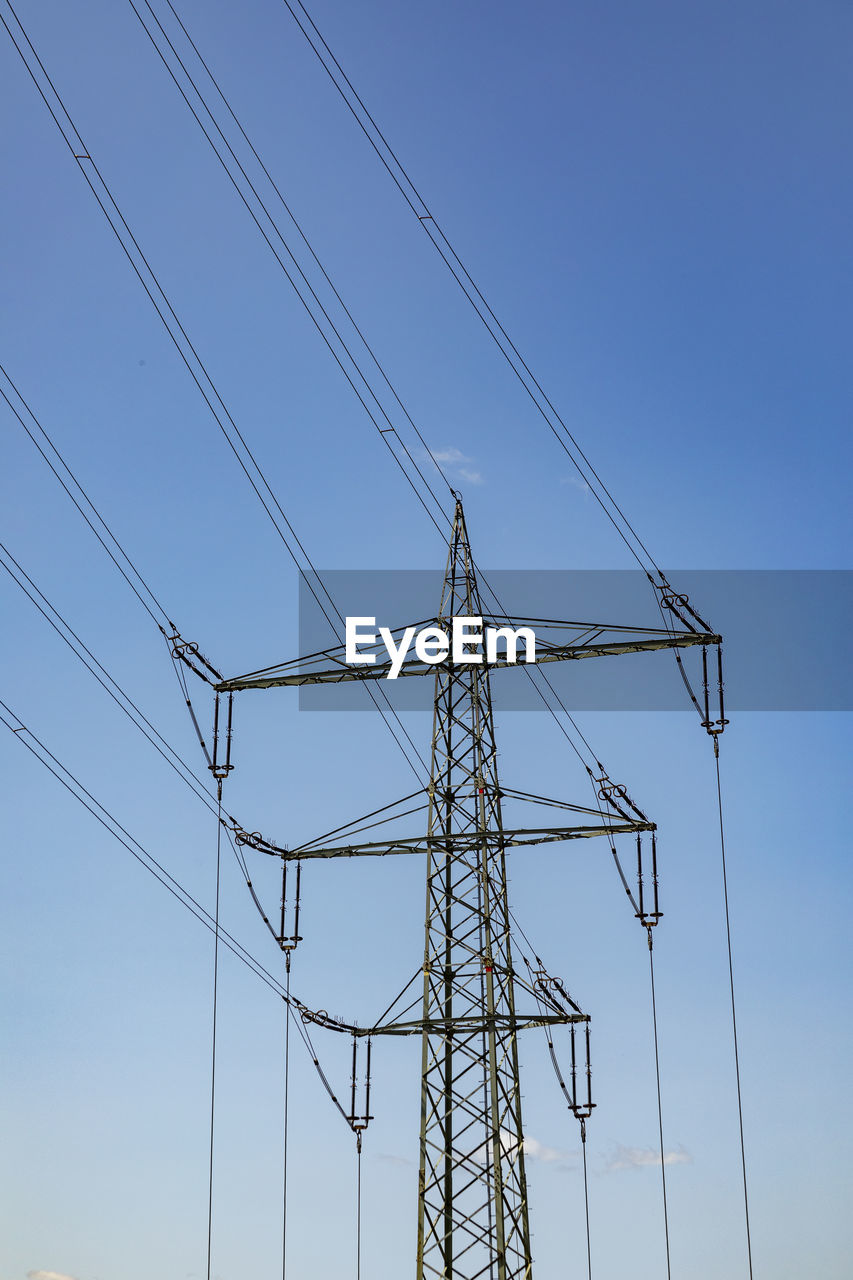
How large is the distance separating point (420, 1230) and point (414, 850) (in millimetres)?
9147

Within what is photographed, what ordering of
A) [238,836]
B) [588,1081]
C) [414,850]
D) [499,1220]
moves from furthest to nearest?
[588,1081], [238,836], [414,850], [499,1220]

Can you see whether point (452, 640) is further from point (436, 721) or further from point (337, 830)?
point (337, 830)

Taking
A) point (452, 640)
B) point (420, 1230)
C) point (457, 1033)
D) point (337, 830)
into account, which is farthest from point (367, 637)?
point (420, 1230)

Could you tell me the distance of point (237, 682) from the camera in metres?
46.9

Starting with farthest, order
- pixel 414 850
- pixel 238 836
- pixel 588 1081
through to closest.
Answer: pixel 588 1081 < pixel 238 836 < pixel 414 850

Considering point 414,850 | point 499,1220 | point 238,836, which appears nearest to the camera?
point 499,1220

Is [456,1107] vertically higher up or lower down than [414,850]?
lower down

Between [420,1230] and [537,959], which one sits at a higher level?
[537,959]

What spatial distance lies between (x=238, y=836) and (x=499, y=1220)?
12.8 m

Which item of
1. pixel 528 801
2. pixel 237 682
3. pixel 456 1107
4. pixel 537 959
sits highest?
pixel 237 682

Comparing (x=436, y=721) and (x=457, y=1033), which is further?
(x=436, y=721)

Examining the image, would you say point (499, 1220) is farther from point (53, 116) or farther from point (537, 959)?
point (53, 116)

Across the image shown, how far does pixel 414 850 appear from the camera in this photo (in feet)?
145

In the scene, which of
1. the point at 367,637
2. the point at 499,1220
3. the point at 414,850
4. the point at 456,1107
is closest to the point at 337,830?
the point at 414,850
